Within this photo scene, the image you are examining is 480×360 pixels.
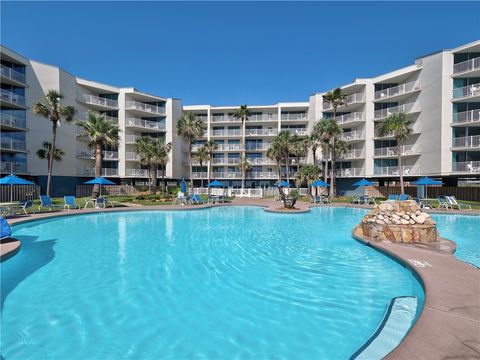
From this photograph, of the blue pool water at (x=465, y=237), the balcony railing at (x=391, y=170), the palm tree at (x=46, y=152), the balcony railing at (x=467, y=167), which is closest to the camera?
the blue pool water at (x=465, y=237)

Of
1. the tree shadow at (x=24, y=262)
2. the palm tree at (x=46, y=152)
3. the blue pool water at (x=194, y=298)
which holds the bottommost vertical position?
the tree shadow at (x=24, y=262)

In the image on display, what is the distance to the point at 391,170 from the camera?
34.7 meters

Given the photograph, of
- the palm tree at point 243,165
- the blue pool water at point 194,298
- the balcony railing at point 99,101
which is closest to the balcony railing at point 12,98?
the balcony railing at point 99,101

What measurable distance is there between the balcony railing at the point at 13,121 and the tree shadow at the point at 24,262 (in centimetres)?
2553

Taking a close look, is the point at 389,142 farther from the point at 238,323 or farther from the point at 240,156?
the point at 238,323

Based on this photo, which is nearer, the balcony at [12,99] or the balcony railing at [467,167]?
the balcony railing at [467,167]

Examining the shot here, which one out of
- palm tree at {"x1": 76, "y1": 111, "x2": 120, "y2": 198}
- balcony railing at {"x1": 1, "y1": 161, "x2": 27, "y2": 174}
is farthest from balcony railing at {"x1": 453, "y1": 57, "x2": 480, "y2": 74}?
balcony railing at {"x1": 1, "y1": 161, "x2": 27, "y2": 174}

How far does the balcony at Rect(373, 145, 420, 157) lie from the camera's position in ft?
107

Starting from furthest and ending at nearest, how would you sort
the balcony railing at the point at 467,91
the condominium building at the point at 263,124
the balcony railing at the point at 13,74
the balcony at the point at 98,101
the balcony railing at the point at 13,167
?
the balcony at the point at 98,101 → the condominium building at the point at 263,124 → the balcony railing at the point at 13,74 → the balcony railing at the point at 13,167 → the balcony railing at the point at 467,91

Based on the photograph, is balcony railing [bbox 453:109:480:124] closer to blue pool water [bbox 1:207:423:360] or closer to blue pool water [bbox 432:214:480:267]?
blue pool water [bbox 432:214:480:267]

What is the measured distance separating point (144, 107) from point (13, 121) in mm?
17493

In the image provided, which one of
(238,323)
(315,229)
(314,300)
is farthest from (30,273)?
(315,229)

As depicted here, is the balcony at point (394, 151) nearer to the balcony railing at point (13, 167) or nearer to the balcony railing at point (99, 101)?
the balcony railing at point (99, 101)

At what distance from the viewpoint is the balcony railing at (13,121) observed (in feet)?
91.9
